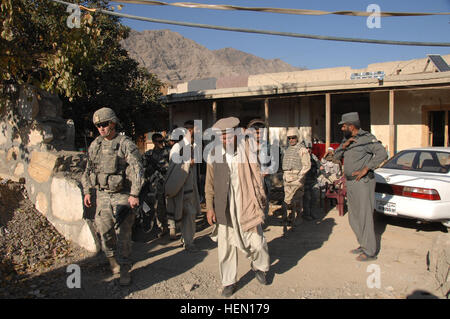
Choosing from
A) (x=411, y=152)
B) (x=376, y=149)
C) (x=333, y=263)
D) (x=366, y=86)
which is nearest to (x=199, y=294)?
(x=333, y=263)

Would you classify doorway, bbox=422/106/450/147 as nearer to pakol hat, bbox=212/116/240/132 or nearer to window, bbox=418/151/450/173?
window, bbox=418/151/450/173

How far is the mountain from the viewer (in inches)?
2864

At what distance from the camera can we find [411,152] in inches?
248

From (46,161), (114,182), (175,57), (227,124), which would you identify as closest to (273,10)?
(227,124)

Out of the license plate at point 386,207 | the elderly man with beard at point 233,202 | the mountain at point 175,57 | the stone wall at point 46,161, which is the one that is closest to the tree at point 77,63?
the stone wall at point 46,161

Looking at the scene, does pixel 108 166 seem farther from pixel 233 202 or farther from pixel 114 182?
pixel 233 202

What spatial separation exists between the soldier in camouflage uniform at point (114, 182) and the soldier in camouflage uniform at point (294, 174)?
2973 millimetres

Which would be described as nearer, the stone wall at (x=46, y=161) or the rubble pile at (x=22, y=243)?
the rubble pile at (x=22, y=243)

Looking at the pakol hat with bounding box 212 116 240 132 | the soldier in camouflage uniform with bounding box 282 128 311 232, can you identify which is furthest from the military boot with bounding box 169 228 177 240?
the pakol hat with bounding box 212 116 240 132

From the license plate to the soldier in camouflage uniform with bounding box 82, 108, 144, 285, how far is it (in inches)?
160

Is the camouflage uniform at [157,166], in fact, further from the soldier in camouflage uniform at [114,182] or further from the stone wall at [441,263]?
the stone wall at [441,263]

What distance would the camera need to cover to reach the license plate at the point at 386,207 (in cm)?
534

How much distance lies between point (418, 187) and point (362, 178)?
4.78ft

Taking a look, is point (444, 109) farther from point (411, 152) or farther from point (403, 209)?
point (403, 209)
